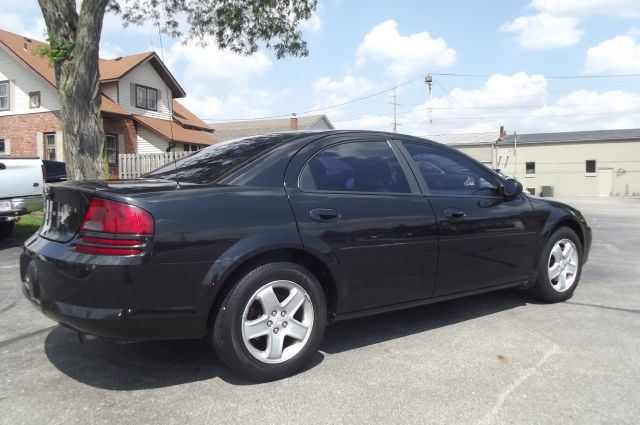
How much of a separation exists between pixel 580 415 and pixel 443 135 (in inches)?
2348

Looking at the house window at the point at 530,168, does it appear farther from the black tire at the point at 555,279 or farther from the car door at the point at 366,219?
the car door at the point at 366,219

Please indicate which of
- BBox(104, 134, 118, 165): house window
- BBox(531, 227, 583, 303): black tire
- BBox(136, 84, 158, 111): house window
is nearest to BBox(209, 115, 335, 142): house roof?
BBox(136, 84, 158, 111): house window

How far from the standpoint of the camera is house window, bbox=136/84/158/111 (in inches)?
1002

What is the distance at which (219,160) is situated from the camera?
380 cm

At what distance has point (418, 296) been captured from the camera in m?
3.99

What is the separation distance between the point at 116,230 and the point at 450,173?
2.69 metres

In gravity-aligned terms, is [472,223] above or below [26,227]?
above

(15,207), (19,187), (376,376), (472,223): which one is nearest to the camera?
(376,376)

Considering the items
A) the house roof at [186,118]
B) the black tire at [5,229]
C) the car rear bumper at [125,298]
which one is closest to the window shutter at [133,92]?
the house roof at [186,118]

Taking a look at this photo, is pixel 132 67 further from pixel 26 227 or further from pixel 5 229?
pixel 5 229

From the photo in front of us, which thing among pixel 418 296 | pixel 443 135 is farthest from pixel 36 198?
pixel 443 135

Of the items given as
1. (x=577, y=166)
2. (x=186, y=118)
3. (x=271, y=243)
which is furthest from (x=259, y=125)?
(x=271, y=243)

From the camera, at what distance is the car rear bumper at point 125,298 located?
286cm

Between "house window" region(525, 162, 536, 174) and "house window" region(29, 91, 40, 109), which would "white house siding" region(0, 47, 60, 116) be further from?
"house window" region(525, 162, 536, 174)
